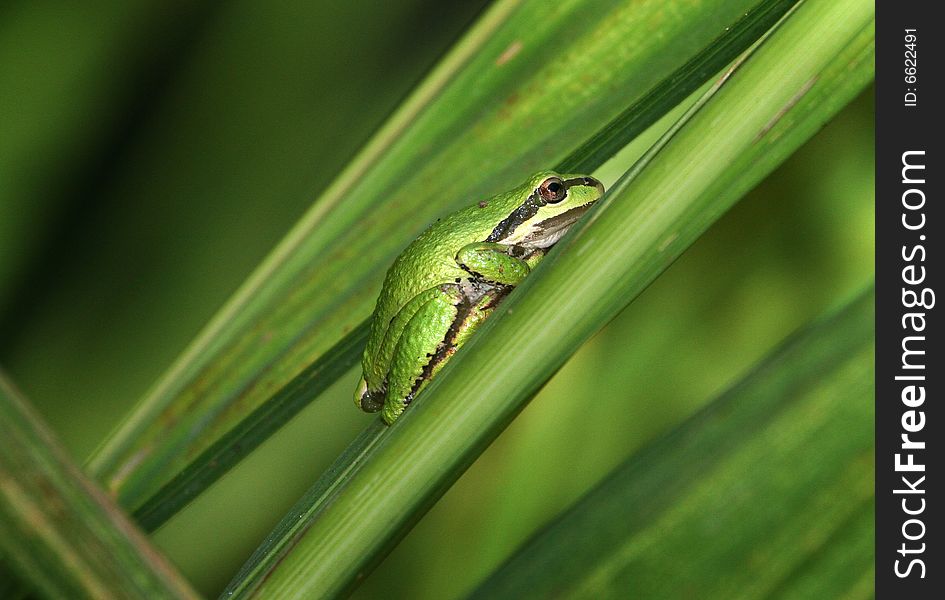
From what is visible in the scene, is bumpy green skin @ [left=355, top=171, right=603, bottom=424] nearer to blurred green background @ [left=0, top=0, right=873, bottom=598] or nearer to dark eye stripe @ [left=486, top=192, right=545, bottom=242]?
dark eye stripe @ [left=486, top=192, right=545, bottom=242]

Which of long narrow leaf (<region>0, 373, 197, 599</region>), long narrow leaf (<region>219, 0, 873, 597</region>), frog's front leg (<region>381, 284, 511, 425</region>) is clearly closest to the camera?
long narrow leaf (<region>0, 373, 197, 599</region>)

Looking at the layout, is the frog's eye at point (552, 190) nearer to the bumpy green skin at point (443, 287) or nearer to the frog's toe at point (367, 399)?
the bumpy green skin at point (443, 287)

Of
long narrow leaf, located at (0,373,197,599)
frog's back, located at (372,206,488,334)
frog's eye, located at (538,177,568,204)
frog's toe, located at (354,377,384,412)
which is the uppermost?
frog's eye, located at (538,177,568,204)

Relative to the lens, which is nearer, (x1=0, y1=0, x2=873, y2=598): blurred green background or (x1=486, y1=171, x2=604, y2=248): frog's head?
(x1=0, y1=0, x2=873, y2=598): blurred green background

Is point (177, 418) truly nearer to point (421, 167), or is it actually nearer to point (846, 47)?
point (421, 167)

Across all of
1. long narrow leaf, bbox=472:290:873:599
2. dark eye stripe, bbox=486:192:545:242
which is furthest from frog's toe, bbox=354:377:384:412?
long narrow leaf, bbox=472:290:873:599

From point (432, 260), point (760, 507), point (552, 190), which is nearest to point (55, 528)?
point (760, 507)

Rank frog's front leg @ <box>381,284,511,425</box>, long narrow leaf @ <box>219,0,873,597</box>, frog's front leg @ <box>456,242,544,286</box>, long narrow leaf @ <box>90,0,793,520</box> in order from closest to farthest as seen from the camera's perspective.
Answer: long narrow leaf @ <box>219,0,873,597</box>
long narrow leaf @ <box>90,0,793,520</box>
frog's front leg @ <box>381,284,511,425</box>
frog's front leg @ <box>456,242,544,286</box>
